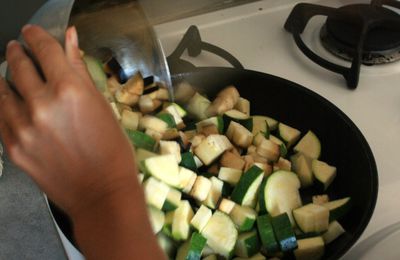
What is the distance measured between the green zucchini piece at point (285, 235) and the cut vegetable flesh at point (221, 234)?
5 centimetres

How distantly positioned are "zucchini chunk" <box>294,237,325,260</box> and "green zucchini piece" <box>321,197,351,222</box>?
0.14ft

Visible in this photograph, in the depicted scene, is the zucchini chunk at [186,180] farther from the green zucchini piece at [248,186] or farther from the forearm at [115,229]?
the forearm at [115,229]

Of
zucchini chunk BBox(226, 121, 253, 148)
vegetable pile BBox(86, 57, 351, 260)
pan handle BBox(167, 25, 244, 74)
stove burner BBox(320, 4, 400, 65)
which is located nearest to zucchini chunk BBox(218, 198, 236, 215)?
vegetable pile BBox(86, 57, 351, 260)

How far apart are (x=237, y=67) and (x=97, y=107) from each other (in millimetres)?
443

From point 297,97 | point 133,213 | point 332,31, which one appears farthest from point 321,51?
point 133,213

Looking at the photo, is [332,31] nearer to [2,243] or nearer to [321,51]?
[321,51]

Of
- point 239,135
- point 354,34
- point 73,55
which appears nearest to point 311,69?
point 354,34

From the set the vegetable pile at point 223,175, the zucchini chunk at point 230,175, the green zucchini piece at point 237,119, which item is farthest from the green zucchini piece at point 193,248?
the green zucchini piece at point 237,119

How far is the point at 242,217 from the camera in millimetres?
674

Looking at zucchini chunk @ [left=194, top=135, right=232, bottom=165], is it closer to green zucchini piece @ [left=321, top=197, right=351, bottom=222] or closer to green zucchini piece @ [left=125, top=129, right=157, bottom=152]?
green zucchini piece @ [left=125, top=129, right=157, bottom=152]

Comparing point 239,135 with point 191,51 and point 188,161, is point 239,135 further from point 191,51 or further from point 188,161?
point 191,51

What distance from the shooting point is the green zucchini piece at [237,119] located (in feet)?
2.56

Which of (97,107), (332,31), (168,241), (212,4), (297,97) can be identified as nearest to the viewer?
(97,107)

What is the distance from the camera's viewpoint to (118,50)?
0.80m
